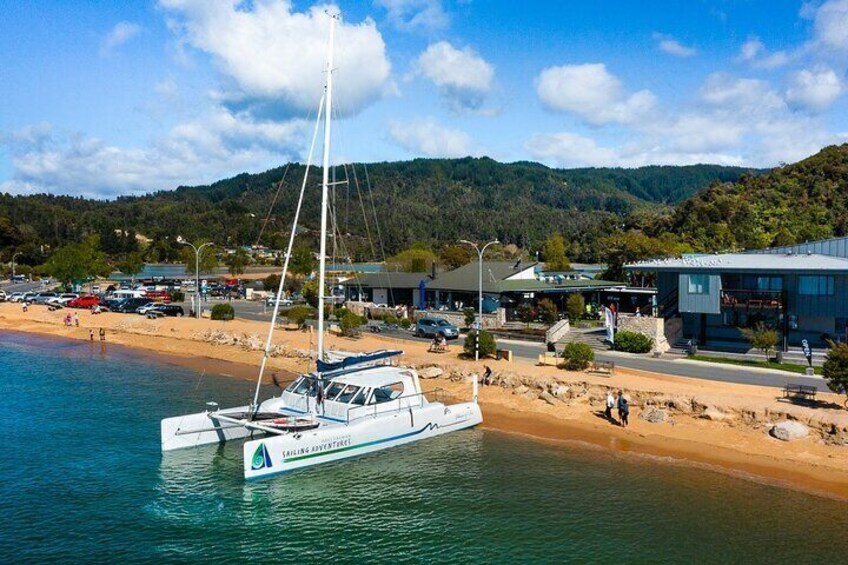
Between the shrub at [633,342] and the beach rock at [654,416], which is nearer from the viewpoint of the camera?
the beach rock at [654,416]

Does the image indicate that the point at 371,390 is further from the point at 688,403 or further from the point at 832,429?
the point at 832,429

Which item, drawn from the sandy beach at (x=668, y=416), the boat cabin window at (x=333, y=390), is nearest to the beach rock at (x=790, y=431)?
the sandy beach at (x=668, y=416)

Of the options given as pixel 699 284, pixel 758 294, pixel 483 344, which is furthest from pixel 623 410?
pixel 758 294

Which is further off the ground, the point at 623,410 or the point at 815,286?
the point at 815,286

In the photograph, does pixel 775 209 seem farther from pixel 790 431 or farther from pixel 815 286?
pixel 790 431

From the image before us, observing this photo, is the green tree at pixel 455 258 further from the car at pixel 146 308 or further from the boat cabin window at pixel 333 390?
the boat cabin window at pixel 333 390

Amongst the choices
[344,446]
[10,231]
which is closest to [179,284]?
[10,231]
